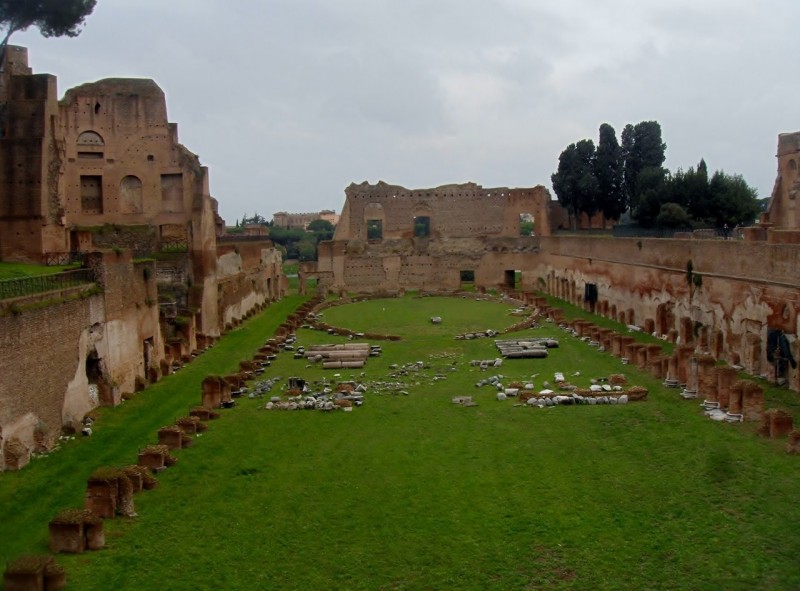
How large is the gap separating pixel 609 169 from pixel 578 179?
167 centimetres

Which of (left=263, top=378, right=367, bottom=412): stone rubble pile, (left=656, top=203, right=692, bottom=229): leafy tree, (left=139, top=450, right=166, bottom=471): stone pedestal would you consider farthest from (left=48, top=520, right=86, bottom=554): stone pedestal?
(left=656, top=203, right=692, bottom=229): leafy tree

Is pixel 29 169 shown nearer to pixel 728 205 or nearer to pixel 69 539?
pixel 69 539

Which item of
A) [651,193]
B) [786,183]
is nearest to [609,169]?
[651,193]

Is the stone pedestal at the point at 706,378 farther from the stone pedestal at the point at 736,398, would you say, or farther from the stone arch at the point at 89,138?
the stone arch at the point at 89,138

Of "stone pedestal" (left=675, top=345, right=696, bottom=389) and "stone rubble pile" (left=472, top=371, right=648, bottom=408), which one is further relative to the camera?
"stone pedestal" (left=675, top=345, right=696, bottom=389)

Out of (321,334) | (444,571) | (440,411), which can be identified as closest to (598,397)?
(440,411)

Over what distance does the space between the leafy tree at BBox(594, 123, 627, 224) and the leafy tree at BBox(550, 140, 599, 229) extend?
1.40 ft

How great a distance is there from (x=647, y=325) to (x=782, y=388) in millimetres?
8086

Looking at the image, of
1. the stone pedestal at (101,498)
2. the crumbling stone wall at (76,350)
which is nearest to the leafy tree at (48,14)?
the crumbling stone wall at (76,350)

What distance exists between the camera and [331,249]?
128 ft

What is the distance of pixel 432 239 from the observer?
140ft

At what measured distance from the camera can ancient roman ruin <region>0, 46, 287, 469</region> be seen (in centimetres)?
1205

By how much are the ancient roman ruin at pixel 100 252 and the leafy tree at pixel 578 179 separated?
17524 millimetres

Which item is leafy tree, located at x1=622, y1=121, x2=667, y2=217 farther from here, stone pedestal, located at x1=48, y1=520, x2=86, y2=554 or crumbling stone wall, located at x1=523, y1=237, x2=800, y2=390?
stone pedestal, located at x1=48, y1=520, x2=86, y2=554
